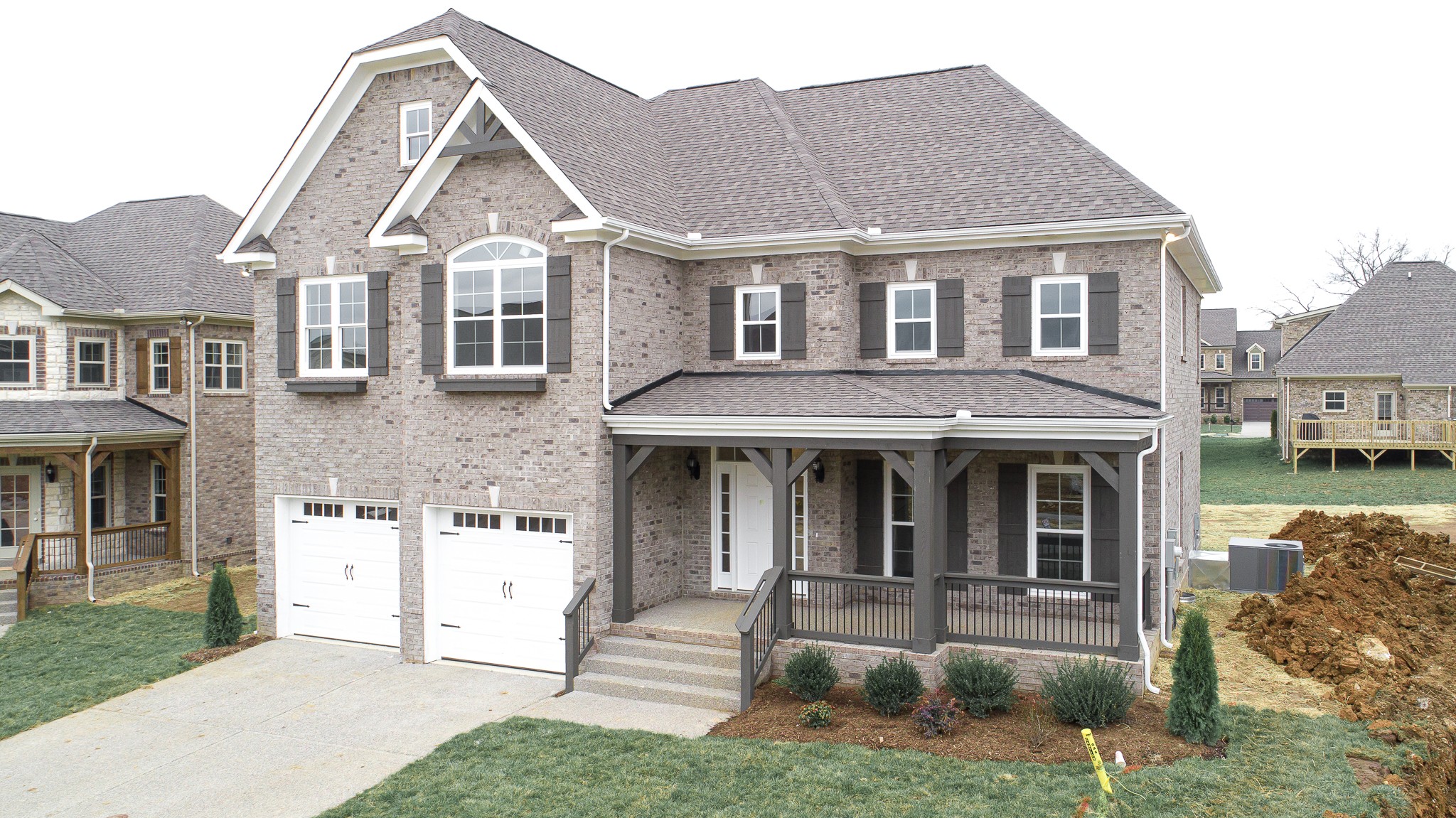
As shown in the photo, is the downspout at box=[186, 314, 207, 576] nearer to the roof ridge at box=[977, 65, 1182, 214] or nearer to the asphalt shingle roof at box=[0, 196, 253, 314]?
the asphalt shingle roof at box=[0, 196, 253, 314]

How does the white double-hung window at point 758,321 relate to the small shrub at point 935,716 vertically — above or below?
above

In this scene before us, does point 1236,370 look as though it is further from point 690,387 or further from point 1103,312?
point 690,387

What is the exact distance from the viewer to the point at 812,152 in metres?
17.3

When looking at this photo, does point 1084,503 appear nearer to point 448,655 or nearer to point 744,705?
point 744,705

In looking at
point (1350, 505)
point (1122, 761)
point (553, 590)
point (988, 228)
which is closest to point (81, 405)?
point (553, 590)

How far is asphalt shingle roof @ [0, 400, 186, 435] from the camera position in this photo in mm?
19719

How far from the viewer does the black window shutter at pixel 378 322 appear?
15234 mm

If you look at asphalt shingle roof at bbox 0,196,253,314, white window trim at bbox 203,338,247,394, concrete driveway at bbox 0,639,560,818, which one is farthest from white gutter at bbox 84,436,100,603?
concrete driveway at bbox 0,639,560,818

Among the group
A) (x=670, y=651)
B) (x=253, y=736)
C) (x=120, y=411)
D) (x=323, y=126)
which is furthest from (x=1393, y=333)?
(x=120, y=411)

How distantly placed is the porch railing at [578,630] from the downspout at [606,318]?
252 cm

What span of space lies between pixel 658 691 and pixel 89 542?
572 inches

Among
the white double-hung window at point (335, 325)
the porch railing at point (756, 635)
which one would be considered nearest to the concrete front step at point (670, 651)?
the porch railing at point (756, 635)

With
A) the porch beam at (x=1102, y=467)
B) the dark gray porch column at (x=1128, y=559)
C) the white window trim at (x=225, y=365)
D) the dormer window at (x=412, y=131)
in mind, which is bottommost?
the dark gray porch column at (x=1128, y=559)

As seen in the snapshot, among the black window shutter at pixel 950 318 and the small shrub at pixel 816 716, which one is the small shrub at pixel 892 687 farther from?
the black window shutter at pixel 950 318
